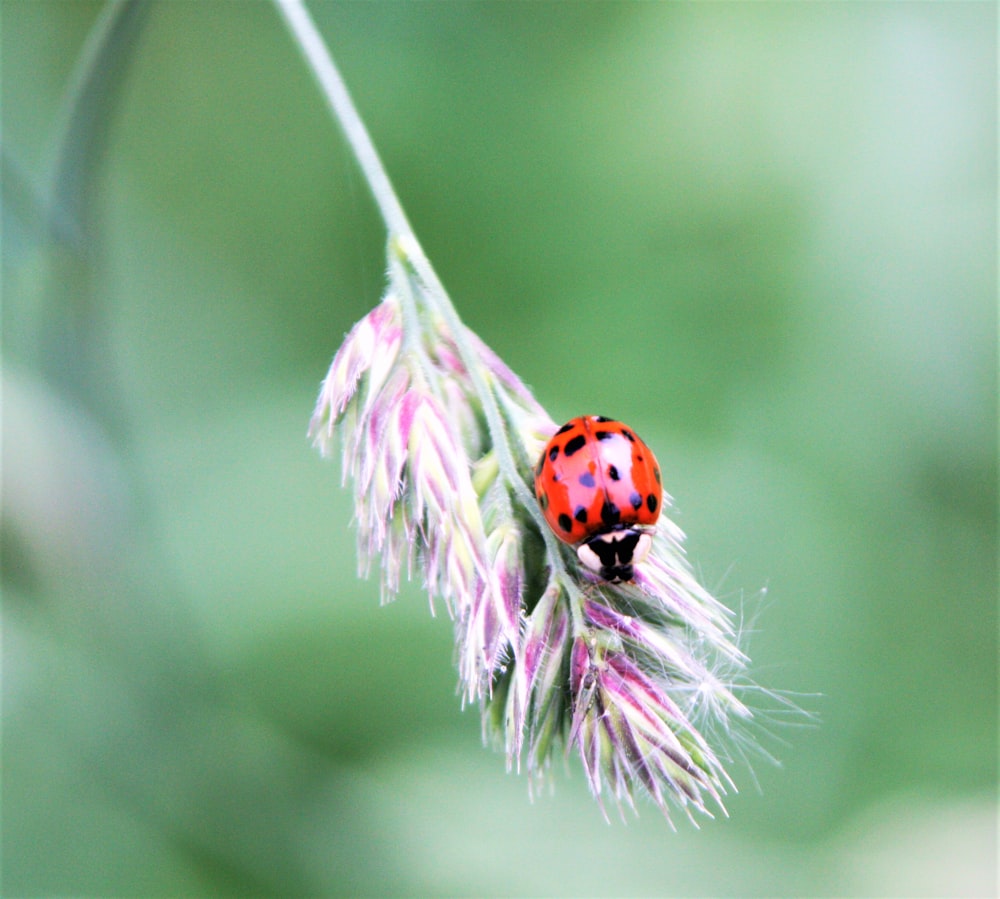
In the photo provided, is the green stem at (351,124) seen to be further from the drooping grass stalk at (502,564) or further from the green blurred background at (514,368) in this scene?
the green blurred background at (514,368)

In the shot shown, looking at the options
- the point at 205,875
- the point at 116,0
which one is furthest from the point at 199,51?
the point at 205,875

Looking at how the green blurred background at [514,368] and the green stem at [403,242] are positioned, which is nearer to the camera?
the green stem at [403,242]

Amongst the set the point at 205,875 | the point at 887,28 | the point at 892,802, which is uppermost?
the point at 887,28

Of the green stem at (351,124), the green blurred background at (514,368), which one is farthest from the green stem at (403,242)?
the green blurred background at (514,368)

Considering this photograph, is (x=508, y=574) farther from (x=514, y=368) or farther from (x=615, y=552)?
(x=514, y=368)

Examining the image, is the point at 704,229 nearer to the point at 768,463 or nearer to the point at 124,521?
the point at 768,463

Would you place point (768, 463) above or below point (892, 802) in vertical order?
above

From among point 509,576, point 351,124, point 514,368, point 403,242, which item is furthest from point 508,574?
point 514,368
